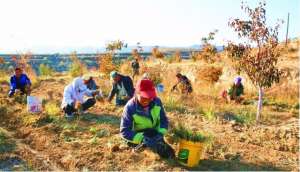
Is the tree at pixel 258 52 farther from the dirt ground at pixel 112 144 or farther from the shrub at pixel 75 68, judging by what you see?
the shrub at pixel 75 68

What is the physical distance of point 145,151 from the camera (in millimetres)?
Answer: 7828

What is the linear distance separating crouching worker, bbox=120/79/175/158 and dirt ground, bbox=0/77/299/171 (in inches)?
8.6

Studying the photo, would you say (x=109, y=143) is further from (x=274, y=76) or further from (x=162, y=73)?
(x=162, y=73)

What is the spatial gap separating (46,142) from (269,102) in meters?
8.07

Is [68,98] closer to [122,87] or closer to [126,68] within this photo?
[122,87]

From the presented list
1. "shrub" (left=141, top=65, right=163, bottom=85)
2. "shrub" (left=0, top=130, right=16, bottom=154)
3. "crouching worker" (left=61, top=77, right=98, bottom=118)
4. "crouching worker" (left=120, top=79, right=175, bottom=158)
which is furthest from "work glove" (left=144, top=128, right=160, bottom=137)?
"shrub" (left=141, top=65, right=163, bottom=85)

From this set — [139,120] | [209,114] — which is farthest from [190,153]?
[209,114]

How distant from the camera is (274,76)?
11.1 metres

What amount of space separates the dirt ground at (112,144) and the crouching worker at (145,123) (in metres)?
0.22

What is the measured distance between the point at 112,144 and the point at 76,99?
3.53 meters

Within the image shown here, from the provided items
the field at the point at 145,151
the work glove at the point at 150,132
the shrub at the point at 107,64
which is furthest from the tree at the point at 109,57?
the work glove at the point at 150,132

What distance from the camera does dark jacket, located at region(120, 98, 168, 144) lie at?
7551 millimetres

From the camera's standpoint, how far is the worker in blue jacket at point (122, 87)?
12.8 m

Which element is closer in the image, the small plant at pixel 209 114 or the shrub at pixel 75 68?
the small plant at pixel 209 114
